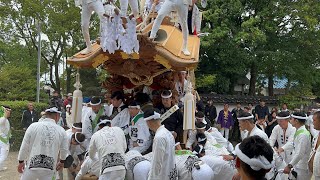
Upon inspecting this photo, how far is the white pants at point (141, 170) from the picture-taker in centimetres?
564

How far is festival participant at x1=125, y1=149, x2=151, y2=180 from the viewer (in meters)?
5.64

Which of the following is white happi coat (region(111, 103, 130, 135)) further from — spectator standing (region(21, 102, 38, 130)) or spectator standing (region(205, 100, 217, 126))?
spectator standing (region(205, 100, 217, 126))

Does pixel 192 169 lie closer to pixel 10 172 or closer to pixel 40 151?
pixel 40 151

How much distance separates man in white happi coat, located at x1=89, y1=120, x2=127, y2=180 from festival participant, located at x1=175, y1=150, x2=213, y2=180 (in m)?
0.83

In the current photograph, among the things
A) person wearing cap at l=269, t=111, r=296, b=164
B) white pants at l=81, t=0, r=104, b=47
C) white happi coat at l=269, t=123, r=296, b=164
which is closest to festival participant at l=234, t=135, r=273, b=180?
white pants at l=81, t=0, r=104, b=47

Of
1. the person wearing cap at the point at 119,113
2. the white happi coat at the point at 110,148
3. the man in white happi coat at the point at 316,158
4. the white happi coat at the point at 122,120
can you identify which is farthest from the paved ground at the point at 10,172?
the man in white happi coat at the point at 316,158

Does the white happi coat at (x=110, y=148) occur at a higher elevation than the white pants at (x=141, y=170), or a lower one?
higher

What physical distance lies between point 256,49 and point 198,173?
12245mm

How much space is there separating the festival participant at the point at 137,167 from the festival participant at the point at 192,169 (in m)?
0.45

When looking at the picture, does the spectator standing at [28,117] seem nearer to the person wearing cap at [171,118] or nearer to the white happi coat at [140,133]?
the person wearing cap at [171,118]

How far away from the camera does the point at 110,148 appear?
539 cm

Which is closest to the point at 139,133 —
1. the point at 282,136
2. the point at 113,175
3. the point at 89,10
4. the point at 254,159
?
the point at 113,175

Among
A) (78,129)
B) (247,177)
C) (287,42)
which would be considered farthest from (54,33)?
(247,177)

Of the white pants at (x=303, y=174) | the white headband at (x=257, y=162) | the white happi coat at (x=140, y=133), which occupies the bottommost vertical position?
the white pants at (x=303, y=174)
